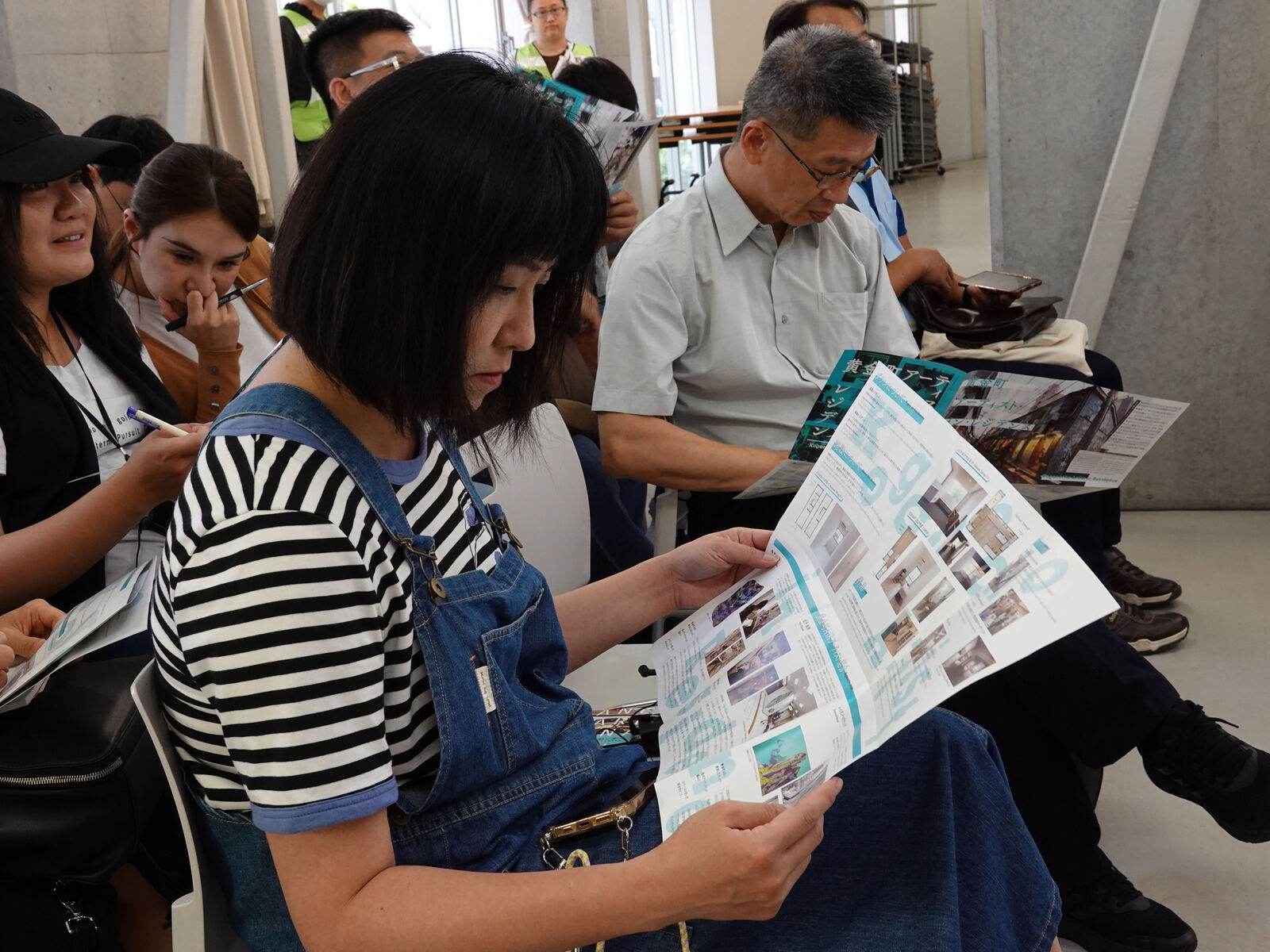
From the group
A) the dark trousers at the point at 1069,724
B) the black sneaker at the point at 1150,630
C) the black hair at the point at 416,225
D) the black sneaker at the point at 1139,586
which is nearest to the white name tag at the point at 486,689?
the black hair at the point at 416,225

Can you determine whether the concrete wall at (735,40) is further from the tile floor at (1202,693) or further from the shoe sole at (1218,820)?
the shoe sole at (1218,820)

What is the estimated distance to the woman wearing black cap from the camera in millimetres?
1591

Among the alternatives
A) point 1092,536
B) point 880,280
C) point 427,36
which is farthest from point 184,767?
point 427,36

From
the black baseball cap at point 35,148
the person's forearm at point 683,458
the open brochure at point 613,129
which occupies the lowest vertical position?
the person's forearm at point 683,458

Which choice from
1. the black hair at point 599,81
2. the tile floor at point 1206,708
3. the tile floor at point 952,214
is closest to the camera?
the tile floor at point 1206,708

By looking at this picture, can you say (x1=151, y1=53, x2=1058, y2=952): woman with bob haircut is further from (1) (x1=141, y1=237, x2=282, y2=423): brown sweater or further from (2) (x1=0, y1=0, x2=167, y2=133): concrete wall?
(2) (x1=0, y1=0, x2=167, y2=133): concrete wall

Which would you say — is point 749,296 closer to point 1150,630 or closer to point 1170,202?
point 1150,630

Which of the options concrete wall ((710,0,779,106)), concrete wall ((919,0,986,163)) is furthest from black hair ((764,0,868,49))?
concrete wall ((919,0,986,163))

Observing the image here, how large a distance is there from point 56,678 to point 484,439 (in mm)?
534

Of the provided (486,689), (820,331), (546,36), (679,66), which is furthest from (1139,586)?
(679,66)

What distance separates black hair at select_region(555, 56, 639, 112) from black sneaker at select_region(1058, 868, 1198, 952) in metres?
2.73

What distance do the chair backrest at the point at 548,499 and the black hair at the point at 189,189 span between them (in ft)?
2.87

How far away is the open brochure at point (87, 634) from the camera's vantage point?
107 cm

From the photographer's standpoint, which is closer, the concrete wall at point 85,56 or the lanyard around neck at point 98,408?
the lanyard around neck at point 98,408
